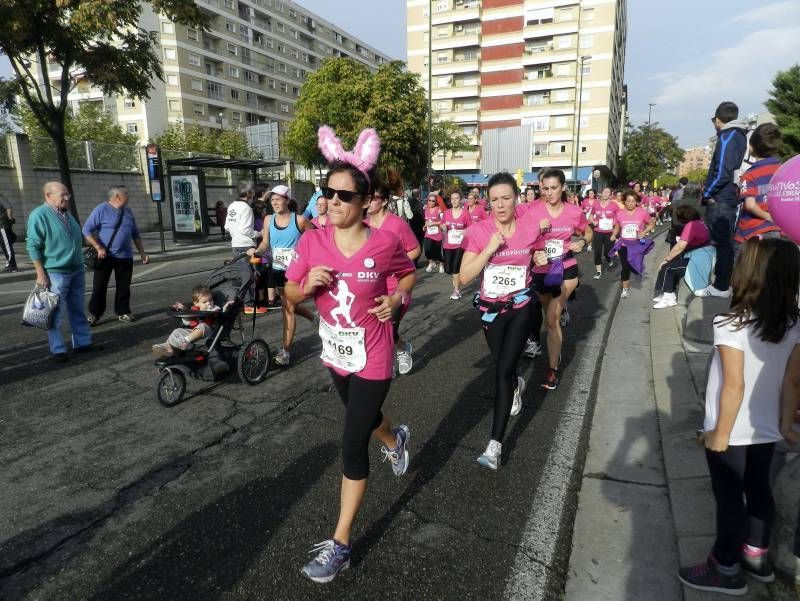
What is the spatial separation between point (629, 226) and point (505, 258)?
21.2 ft

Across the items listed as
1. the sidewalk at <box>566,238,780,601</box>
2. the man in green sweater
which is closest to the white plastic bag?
the man in green sweater

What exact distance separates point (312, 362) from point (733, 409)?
170 inches

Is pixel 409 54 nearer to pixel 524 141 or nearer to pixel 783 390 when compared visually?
pixel 524 141

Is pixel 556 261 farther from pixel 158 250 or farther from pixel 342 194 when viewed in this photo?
pixel 158 250

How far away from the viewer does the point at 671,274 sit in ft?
26.3

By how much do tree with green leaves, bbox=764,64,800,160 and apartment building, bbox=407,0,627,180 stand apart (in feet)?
44.5

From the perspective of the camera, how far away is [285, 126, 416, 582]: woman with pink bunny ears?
2529mm

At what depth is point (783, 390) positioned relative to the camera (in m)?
2.17

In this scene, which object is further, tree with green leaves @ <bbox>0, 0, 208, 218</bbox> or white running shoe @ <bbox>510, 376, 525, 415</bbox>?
tree with green leaves @ <bbox>0, 0, 208, 218</bbox>

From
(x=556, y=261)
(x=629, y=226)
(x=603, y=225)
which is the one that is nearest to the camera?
(x=556, y=261)

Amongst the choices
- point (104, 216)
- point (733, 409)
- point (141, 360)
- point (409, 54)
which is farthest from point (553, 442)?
point (409, 54)

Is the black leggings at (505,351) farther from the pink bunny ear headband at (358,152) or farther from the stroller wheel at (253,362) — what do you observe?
the stroller wheel at (253,362)

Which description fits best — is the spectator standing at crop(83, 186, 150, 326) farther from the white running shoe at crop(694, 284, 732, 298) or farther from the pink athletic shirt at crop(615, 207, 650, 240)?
the pink athletic shirt at crop(615, 207, 650, 240)

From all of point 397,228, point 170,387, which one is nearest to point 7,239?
point 170,387
